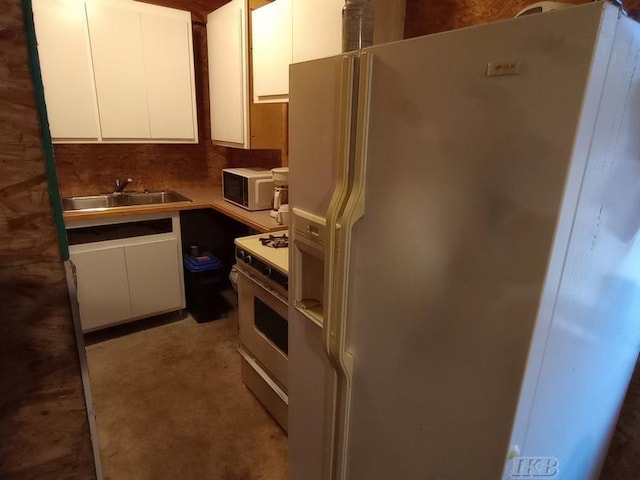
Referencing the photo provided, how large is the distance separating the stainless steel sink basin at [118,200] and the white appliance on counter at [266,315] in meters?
1.29

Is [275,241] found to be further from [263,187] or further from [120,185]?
[120,185]

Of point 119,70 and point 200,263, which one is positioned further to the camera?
point 200,263

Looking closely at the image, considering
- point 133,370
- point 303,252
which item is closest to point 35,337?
point 303,252

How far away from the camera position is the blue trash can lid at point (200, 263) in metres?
2.90

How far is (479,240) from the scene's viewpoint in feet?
2.45

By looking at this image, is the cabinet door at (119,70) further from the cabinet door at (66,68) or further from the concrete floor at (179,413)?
the concrete floor at (179,413)

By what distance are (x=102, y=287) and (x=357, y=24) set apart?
2.41m

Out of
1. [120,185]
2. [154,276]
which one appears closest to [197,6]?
[120,185]

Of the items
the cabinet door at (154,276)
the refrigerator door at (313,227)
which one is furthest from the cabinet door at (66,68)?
the refrigerator door at (313,227)

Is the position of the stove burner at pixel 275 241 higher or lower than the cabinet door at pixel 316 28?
lower

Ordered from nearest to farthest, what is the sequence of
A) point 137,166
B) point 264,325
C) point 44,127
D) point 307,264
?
point 44,127, point 307,264, point 264,325, point 137,166

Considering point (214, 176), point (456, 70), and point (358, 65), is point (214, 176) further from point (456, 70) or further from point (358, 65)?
point (456, 70)

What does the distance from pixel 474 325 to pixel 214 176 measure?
125 inches

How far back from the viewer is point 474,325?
2.58 ft
